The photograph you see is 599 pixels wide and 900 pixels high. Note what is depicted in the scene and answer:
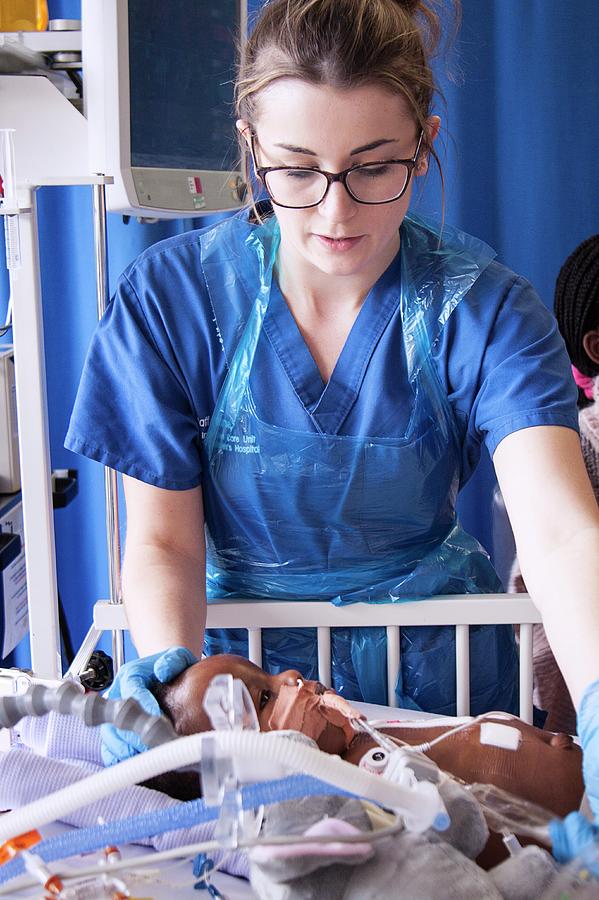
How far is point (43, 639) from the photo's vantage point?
149cm

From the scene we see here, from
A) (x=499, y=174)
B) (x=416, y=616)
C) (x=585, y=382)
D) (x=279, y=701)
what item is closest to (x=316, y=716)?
(x=279, y=701)

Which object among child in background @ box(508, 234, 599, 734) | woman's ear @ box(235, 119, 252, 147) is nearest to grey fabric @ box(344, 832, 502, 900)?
woman's ear @ box(235, 119, 252, 147)

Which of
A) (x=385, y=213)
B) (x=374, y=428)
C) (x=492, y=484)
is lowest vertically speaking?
(x=492, y=484)

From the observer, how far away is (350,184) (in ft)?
3.95

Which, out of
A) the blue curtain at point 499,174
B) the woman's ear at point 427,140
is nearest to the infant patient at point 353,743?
the woman's ear at point 427,140

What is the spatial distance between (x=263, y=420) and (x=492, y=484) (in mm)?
1545

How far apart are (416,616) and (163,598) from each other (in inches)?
15.3

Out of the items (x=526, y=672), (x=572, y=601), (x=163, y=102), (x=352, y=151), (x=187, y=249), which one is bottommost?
(x=526, y=672)

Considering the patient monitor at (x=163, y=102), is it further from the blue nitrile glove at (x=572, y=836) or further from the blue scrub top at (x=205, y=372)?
the blue nitrile glove at (x=572, y=836)

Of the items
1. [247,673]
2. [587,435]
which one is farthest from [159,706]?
[587,435]

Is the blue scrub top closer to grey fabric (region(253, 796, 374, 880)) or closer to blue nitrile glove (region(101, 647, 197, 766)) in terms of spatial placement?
blue nitrile glove (region(101, 647, 197, 766))

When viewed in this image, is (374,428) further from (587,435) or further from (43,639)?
(587,435)

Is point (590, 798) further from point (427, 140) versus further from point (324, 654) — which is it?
point (427, 140)

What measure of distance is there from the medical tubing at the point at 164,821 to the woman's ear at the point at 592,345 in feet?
5.04
